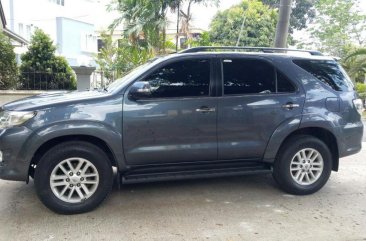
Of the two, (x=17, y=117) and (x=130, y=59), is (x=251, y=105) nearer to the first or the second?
(x=17, y=117)

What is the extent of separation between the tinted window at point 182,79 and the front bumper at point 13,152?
152 cm

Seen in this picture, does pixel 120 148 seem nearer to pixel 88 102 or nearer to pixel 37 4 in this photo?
pixel 88 102

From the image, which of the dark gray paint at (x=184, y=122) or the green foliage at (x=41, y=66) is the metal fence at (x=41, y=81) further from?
the dark gray paint at (x=184, y=122)

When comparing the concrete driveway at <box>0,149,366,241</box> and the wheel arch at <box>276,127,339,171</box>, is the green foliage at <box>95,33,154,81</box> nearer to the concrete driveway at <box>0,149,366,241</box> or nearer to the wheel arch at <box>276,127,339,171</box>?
the concrete driveway at <box>0,149,366,241</box>

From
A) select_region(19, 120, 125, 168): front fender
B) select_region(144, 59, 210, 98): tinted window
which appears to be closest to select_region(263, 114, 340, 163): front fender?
select_region(144, 59, 210, 98): tinted window

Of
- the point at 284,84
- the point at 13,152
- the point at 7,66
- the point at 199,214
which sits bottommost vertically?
the point at 199,214

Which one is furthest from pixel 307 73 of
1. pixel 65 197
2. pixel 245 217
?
pixel 65 197

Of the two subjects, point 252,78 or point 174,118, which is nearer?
point 174,118

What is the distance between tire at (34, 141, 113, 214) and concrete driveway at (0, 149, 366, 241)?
0.15m

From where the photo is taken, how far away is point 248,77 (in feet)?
16.0

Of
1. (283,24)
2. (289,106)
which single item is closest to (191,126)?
(289,106)

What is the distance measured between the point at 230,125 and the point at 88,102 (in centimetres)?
172

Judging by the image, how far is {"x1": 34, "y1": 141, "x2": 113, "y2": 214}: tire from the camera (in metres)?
4.14

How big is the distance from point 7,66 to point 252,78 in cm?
A: 932
